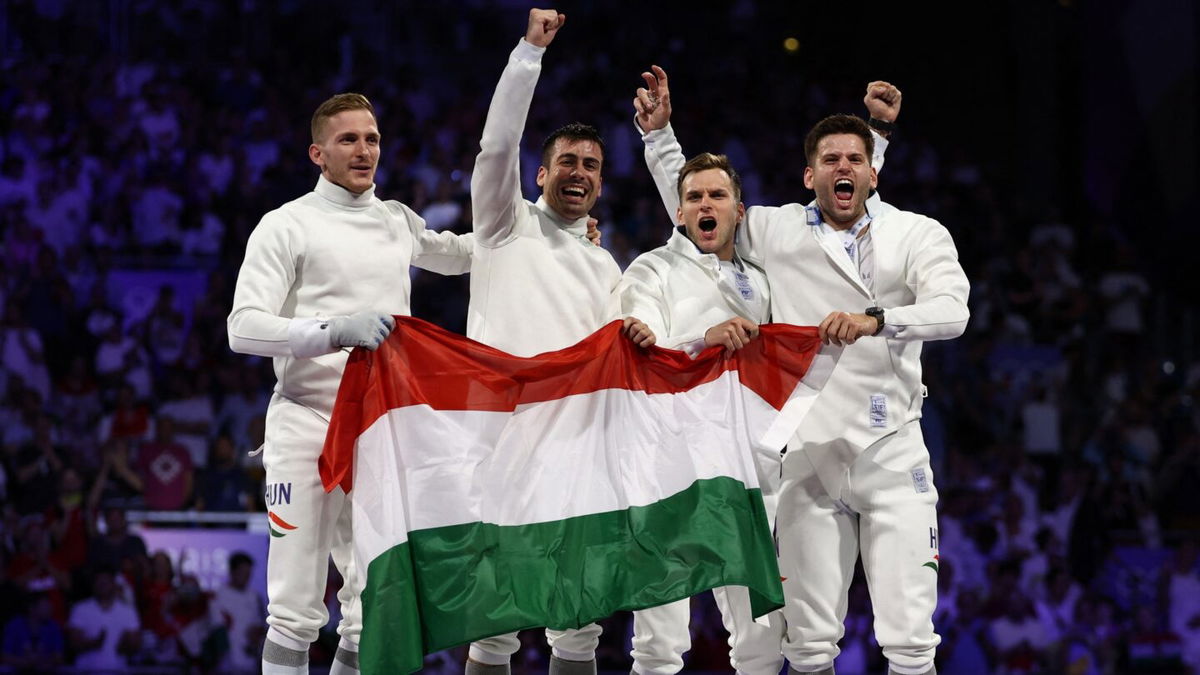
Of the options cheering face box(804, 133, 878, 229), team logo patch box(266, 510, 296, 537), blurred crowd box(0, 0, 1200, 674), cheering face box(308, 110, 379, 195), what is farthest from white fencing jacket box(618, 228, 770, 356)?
blurred crowd box(0, 0, 1200, 674)

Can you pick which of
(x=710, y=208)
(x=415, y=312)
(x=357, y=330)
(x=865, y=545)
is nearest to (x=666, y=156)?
(x=710, y=208)

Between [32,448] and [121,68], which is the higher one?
[121,68]

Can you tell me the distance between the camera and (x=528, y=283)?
569cm

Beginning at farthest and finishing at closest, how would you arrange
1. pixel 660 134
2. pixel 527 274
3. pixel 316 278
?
pixel 660 134 → pixel 527 274 → pixel 316 278

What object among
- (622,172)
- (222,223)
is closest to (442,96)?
(622,172)

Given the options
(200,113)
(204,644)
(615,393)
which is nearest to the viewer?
(615,393)

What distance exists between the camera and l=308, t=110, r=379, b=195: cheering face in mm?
5500

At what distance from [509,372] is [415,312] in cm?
624

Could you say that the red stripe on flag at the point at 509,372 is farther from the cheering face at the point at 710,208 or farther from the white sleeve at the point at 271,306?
the cheering face at the point at 710,208

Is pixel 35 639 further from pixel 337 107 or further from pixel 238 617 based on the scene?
pixel 337 107

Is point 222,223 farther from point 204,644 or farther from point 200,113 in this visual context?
point 204,644

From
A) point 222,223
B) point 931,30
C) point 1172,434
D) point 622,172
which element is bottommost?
point 1172,434

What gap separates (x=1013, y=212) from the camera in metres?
15.9

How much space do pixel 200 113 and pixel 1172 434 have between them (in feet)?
32.4
